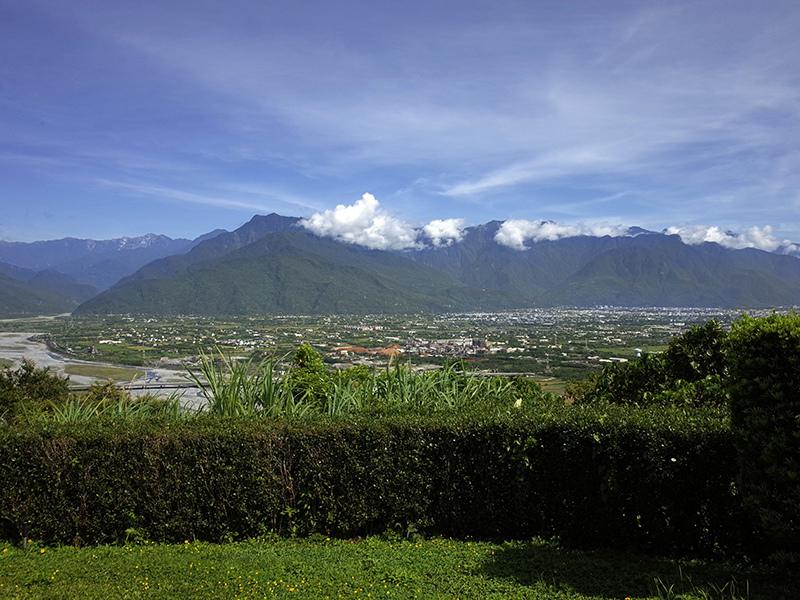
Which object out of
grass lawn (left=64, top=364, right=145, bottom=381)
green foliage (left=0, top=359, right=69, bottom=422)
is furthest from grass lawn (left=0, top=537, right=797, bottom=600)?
grass lawn (left=64, top=364, right=145, bottom=381)

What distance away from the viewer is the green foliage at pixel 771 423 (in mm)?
3707

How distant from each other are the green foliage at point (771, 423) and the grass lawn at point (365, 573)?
0.53 m

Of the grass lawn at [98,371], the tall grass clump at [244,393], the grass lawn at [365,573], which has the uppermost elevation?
the tall grass clump at [244,393]

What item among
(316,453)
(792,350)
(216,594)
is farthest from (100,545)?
(792,350)

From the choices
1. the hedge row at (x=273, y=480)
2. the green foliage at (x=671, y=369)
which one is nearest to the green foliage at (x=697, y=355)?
the green foliage at (x=671, y=369)

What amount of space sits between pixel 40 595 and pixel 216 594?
4.47ft

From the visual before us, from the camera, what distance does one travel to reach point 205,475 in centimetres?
526

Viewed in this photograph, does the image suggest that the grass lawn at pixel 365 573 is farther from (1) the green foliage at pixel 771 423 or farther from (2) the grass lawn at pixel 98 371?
(2) the grass lawn at pixel 98 371

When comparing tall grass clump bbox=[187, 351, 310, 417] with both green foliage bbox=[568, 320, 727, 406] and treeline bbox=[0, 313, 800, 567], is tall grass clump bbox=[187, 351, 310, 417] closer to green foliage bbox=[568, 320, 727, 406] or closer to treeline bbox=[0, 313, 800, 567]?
treeline bbox=[0, 313, 800, 567]

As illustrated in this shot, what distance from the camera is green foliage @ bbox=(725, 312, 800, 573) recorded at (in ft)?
12.2

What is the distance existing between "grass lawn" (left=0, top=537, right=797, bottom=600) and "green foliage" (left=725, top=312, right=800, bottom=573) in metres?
0.53

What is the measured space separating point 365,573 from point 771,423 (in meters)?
3.37

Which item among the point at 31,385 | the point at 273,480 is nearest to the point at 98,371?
the point at 31,385

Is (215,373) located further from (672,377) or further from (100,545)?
(672,377)
